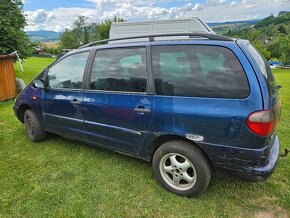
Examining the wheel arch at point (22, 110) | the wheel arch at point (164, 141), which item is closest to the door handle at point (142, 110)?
the wheel arch at point (164, 141)

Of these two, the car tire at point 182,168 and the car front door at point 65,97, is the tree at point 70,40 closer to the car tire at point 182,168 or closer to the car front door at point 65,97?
the car front door at point 65,97

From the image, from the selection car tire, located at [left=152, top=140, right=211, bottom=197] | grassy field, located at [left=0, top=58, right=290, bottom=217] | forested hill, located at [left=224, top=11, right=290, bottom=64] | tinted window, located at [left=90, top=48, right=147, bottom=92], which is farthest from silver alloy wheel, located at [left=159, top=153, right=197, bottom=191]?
forested hill, located at [left=224, top=11, right=290, bottom=64]

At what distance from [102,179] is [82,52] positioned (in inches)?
73.8

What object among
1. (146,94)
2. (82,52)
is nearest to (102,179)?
(146,94)

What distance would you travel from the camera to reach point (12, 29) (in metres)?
10.5

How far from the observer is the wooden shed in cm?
692

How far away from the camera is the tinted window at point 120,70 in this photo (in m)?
2.92

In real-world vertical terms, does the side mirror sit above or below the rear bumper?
above

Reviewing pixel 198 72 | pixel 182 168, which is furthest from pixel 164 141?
pixel 198 72

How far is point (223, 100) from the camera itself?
2352 mm

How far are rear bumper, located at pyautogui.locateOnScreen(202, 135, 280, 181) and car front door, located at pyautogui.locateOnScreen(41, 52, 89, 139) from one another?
2.09 metres

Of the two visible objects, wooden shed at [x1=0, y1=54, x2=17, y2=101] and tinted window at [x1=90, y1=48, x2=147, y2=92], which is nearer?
tinted window at [x1=90, y1=48, x2=147, y2=92]

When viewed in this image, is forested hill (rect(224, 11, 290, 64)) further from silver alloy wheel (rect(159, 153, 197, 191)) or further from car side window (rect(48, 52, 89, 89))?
car side window (rect(48, 52, 89, 89))

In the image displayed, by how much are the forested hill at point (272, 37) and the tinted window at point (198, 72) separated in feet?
7.15
